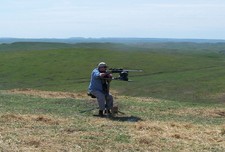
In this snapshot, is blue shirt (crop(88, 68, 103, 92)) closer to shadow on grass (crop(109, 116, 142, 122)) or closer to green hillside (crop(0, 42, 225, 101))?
shadow on grass (crop(109, 116, 142, 122))

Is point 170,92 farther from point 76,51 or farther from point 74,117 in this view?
point 76,51

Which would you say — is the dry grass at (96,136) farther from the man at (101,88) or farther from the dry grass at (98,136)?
the man at (101,88)

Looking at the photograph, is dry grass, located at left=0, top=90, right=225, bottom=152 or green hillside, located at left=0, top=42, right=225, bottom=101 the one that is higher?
dry grass, located at left=0, top=90, right=225, bottom=152

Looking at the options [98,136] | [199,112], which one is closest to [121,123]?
[98,136]

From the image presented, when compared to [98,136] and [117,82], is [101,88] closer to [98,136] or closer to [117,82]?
[98,136]

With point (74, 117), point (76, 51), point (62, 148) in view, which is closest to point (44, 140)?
point (62, 148)

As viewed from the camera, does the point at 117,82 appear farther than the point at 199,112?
Yes

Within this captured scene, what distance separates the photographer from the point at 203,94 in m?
40.0

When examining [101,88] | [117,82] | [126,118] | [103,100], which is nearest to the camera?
[126,118]

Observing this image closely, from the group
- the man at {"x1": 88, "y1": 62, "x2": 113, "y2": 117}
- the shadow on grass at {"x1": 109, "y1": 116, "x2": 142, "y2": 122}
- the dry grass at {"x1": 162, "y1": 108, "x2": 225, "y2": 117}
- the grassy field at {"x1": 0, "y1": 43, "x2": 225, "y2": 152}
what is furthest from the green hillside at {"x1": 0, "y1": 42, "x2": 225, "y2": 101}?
the shadow on grass at {"x1": 109, "y1": 116, "x2": 142, "y2": 122}

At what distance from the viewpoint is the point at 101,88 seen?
1889 centimetres

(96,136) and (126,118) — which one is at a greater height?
(96,136)

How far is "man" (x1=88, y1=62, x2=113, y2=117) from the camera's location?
18.5 metres

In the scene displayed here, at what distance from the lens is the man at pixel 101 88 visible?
18.5 metres
